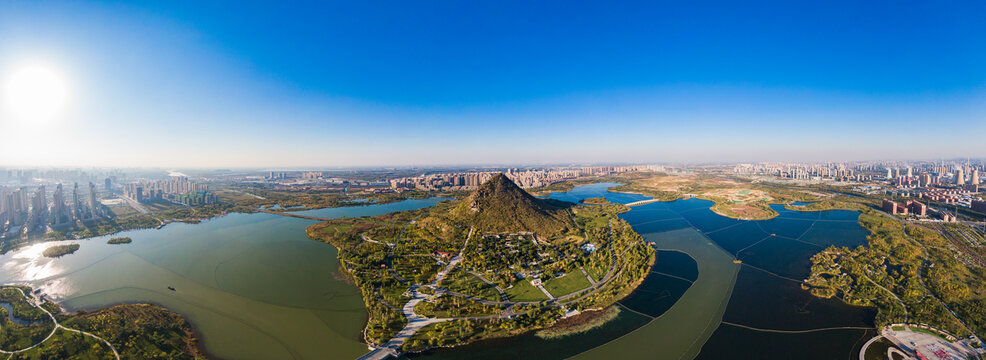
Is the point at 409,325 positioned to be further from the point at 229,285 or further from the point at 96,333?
the point at 229,285

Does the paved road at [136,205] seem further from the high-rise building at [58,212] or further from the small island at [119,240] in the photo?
the small island at [119,240]

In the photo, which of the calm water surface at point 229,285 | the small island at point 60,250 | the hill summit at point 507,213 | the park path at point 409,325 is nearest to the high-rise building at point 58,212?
the calm water surface at point 229,285

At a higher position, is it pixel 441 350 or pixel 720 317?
pixel 441 350

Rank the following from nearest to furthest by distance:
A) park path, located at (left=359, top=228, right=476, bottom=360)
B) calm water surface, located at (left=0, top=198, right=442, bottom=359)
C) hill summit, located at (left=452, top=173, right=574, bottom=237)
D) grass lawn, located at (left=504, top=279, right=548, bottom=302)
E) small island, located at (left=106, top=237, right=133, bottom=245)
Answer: park path, located at (left=359, top=228, right=476, bottom=360) → calm water surface, located at (left=0, top=198, right=442, bottom=359) → grass lawn, located at (left=504, top=279, right=548, bottom=302) → hill summit, located at (left=452, top=173, right=574, bottom=237) → small island, located at (left=106, top=237, right=133, bottom=245)

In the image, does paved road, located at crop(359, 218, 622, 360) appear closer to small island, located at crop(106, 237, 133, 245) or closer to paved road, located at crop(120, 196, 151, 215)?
small island, located at crop(106, 237, 133, 245)

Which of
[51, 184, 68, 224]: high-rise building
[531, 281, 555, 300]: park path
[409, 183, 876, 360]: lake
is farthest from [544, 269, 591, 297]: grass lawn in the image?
[51, 184, 68, 224]: high-rise building

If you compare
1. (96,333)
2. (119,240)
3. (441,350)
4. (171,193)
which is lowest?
(441,350)

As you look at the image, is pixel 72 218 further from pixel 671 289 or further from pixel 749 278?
pixel 749 278

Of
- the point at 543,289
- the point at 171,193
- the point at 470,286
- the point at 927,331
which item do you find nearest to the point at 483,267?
the point at 470,286
